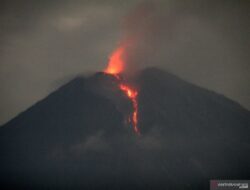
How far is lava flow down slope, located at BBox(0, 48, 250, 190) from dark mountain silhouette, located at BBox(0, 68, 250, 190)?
0.17 meters

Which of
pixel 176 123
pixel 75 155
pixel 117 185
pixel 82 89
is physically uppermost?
pixel 82 89

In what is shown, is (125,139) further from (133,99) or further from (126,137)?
(133,99)

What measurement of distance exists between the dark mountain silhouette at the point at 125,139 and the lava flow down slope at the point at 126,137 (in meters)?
0.17

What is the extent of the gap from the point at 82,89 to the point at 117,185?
31.2 meters

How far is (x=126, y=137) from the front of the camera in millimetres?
92500

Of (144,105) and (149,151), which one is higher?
(144,105)

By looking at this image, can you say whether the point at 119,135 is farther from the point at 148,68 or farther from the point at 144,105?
the point at 148,68

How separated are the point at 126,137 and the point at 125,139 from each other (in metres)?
0.76

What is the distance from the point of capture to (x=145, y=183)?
82875 mm

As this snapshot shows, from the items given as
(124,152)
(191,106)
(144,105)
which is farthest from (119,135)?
(191,106)

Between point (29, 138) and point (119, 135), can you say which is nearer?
point (119, 135)

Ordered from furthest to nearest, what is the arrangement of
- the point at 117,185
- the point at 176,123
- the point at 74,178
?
the point at 176,123 < the point at 74,178 < the point at 117,185

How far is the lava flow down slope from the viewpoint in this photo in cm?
8719

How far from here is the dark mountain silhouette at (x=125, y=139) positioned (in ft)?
285
